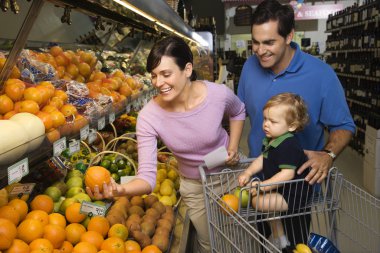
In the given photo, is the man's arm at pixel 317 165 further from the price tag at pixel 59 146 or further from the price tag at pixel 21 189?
the price tag at pixel 21 189

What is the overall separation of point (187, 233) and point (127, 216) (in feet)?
1.11

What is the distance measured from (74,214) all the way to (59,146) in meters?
0.41

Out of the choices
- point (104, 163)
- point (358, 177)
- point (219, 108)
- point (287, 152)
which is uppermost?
point (219, 108)

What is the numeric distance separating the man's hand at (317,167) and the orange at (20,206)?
114cm

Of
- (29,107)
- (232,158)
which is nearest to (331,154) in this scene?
(232,158)

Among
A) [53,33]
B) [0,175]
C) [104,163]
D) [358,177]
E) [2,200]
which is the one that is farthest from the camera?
[358,177]

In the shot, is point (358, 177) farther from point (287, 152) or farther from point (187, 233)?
point (287, 152)

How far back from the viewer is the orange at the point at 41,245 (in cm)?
151

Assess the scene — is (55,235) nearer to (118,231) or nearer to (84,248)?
(84,248)

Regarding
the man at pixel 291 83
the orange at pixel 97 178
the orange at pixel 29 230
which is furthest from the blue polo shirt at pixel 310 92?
the orange at pixel 29 230

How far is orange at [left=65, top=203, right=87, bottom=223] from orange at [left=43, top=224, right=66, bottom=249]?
0.66 ft

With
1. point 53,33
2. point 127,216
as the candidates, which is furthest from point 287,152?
point 53,33

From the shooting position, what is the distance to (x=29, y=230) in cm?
159

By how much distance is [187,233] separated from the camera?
2203 millimetres
